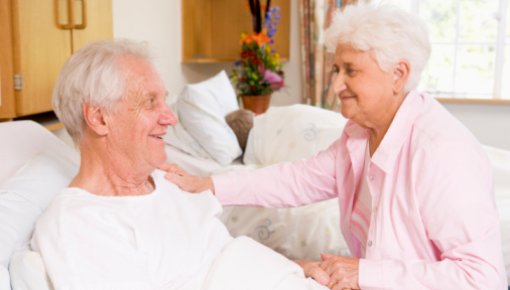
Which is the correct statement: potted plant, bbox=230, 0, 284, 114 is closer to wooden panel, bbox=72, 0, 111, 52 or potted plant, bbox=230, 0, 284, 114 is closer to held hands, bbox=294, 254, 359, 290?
wooden panel, bbox=72, 0, 111, 52

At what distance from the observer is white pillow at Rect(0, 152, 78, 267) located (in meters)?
1.15

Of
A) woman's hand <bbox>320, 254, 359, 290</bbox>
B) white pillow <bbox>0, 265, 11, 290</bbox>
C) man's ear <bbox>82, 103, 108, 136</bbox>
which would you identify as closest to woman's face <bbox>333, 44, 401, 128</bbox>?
woman's hand <bbox>320, 254, 359, 290</bbox>

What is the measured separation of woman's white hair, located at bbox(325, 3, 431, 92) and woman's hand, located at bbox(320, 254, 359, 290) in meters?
0.47

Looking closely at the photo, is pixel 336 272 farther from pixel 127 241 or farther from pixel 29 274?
pixel 29 274

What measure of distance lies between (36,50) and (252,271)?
1119 millimetres

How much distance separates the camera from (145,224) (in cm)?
124

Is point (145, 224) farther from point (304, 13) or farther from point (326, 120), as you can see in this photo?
point (304, 13)

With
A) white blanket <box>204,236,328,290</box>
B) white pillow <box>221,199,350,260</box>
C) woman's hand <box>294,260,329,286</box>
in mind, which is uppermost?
white blanket <box>204,236,328,290</box>

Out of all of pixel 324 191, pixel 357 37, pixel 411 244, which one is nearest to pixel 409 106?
pixel 357 37

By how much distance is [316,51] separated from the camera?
4.66 metres

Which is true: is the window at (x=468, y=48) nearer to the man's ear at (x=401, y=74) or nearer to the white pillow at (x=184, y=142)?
the white pillow at (x=184, y=142)

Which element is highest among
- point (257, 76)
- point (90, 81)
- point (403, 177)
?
point (90, 81)

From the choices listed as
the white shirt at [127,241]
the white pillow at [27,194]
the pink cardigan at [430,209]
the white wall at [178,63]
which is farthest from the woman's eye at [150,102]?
the white wall at [178,63]

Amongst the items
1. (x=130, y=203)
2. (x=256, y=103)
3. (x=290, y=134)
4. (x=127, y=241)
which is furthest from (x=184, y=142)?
(x=127, y=241)
